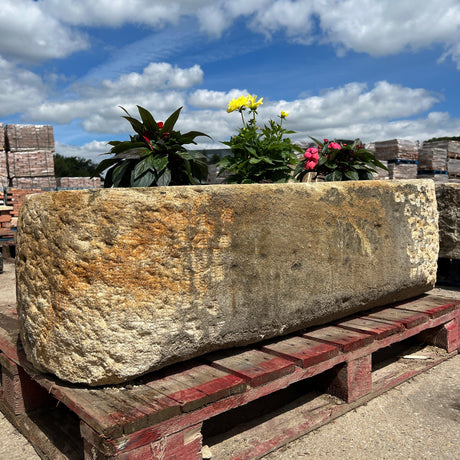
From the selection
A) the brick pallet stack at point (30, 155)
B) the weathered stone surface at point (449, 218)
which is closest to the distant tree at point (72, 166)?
the brick pallet stack at point (30, 155)

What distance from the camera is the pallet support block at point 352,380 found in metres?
2.21

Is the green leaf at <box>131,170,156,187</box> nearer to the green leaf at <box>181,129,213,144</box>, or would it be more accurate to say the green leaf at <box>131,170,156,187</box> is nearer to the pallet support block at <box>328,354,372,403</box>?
the green leaf at <box>181,129,213,144</box>

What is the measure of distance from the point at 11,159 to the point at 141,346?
294 inches

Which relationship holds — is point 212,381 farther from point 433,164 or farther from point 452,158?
point 452,158

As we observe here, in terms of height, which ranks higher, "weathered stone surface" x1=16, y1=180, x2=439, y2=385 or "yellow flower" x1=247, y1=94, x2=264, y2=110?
"yellow flower" x1=247, y1=94, x2=264, y2=110

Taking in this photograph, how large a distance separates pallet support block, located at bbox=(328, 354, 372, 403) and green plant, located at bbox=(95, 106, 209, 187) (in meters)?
1.17

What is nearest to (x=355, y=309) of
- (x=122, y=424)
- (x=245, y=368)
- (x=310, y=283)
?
(x=310, y=283)

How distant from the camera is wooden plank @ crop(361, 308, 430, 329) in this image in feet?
8.20

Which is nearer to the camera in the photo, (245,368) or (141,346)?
(141,346)

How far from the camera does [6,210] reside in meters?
7.14

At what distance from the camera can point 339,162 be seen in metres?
2.96

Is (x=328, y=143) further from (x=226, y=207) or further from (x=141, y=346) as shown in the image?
(x=141, y=346)

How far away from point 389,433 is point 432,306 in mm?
1043

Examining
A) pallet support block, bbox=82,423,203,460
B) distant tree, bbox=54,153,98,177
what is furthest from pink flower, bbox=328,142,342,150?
distant tree, bbox=54,153,98,177
